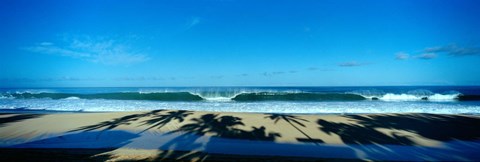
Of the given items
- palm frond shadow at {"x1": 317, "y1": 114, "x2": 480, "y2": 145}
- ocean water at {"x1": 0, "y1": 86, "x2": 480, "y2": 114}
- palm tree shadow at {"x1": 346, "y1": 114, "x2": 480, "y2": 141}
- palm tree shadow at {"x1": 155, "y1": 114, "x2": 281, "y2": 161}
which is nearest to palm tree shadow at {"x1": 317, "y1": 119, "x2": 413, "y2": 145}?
palm frond shadow at {"x1": 317, "y1": 114, "x2": 480, "y2": 145}

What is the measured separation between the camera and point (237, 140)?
6.85 meters

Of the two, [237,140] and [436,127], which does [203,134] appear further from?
[436,127]

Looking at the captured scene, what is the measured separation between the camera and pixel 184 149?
5785 mm

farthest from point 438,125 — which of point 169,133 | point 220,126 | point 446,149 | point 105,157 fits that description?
point 105,157

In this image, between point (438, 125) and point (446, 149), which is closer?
point (446, 149)

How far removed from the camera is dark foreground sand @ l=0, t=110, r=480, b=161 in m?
5.29

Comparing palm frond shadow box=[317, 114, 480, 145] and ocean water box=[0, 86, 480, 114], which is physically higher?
ocean water box=[0, 86, 480, 114]

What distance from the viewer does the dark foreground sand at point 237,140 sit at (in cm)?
529

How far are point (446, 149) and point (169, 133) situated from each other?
7.50 meters

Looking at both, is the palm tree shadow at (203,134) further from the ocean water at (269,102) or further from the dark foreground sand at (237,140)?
the ocean water at (269,102)

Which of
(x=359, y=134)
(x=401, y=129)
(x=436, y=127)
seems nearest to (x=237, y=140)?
(x=359, y=134)

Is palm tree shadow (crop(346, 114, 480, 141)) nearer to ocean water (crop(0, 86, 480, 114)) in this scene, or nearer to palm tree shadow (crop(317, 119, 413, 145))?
palm tree shadow (crop(317, 119, 413, 145))

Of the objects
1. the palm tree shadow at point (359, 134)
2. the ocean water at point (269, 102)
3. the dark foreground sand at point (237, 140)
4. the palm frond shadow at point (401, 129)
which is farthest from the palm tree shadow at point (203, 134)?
the ocean water at point (269, 102)

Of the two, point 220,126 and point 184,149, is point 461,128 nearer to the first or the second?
point 220,126
